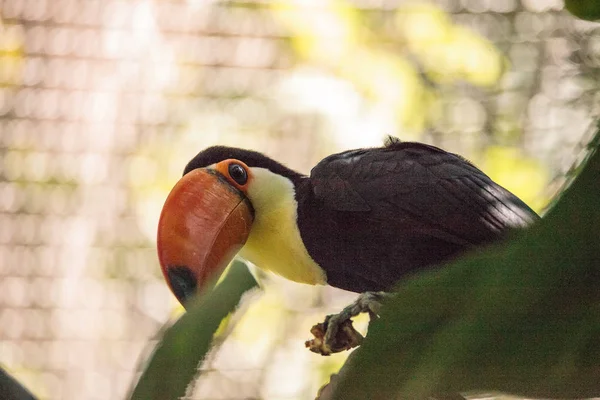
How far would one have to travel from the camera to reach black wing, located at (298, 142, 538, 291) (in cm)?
87

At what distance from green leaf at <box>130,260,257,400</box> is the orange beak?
0.42 metres

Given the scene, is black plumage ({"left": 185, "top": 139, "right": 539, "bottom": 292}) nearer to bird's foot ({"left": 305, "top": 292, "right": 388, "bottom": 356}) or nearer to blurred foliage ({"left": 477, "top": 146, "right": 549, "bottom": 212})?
bird's foot ({"left": 305, "top": 292, "right": 388, "bottom": 356})

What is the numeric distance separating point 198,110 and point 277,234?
2.48ft

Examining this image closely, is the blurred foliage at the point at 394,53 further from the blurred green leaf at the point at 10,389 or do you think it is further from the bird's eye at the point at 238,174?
the blurred green leaf at the point at 10,389

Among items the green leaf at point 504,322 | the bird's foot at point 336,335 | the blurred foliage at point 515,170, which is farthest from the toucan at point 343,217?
the blurred foliage at point 515,170

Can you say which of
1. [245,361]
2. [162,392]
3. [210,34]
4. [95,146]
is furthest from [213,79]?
[162,392]

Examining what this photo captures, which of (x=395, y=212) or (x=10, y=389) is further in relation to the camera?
(x=395, y=212)

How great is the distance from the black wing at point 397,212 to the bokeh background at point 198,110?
69 centimetres

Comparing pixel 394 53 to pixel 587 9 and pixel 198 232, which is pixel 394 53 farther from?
pixel 587 9

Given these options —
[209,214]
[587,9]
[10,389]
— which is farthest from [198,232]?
[587,9]

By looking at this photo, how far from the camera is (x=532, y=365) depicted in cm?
26

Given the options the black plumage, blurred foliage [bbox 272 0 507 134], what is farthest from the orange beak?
blurred foliage [bbox 272 0 507 134]

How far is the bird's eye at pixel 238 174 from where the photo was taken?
1076 millimetres

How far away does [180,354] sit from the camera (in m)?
0.45
